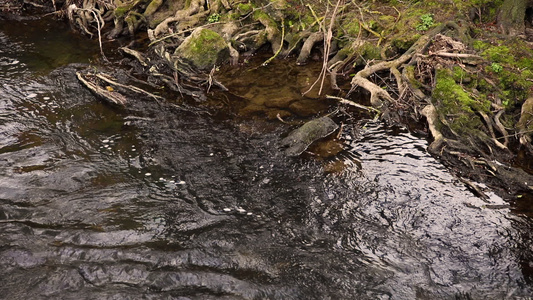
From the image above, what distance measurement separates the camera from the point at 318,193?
7.53 meters

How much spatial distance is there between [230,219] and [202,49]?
6.88 m

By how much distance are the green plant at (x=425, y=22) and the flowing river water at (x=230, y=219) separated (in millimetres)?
3836

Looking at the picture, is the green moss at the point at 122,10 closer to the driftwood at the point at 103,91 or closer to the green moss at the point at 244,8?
the green moss at the point at 244,8

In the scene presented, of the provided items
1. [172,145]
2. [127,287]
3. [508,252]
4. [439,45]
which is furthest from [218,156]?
[439,45]

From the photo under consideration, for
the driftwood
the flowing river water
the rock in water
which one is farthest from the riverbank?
the driftwood

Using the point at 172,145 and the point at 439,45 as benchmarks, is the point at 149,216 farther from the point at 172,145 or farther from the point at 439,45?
the point at 439,45

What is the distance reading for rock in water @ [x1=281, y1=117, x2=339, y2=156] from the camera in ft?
28.9

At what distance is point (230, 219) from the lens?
6824mm

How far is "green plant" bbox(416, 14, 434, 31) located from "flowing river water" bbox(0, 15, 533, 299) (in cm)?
384

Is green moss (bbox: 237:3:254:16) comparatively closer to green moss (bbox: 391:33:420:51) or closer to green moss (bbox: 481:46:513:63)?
green moss (bbox: 391:33:420:51)

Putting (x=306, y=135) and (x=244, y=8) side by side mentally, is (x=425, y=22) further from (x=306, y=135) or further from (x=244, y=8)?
(x=244, y=8)

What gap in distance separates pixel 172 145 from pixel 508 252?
621 centimetres

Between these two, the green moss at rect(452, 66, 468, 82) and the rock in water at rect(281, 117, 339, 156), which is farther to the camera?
the green moss at rect(452, 66, 468, 82)

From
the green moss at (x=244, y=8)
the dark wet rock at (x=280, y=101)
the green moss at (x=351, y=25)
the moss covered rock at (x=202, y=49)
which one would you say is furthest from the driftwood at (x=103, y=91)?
the green moss at (x=351, y=25)
